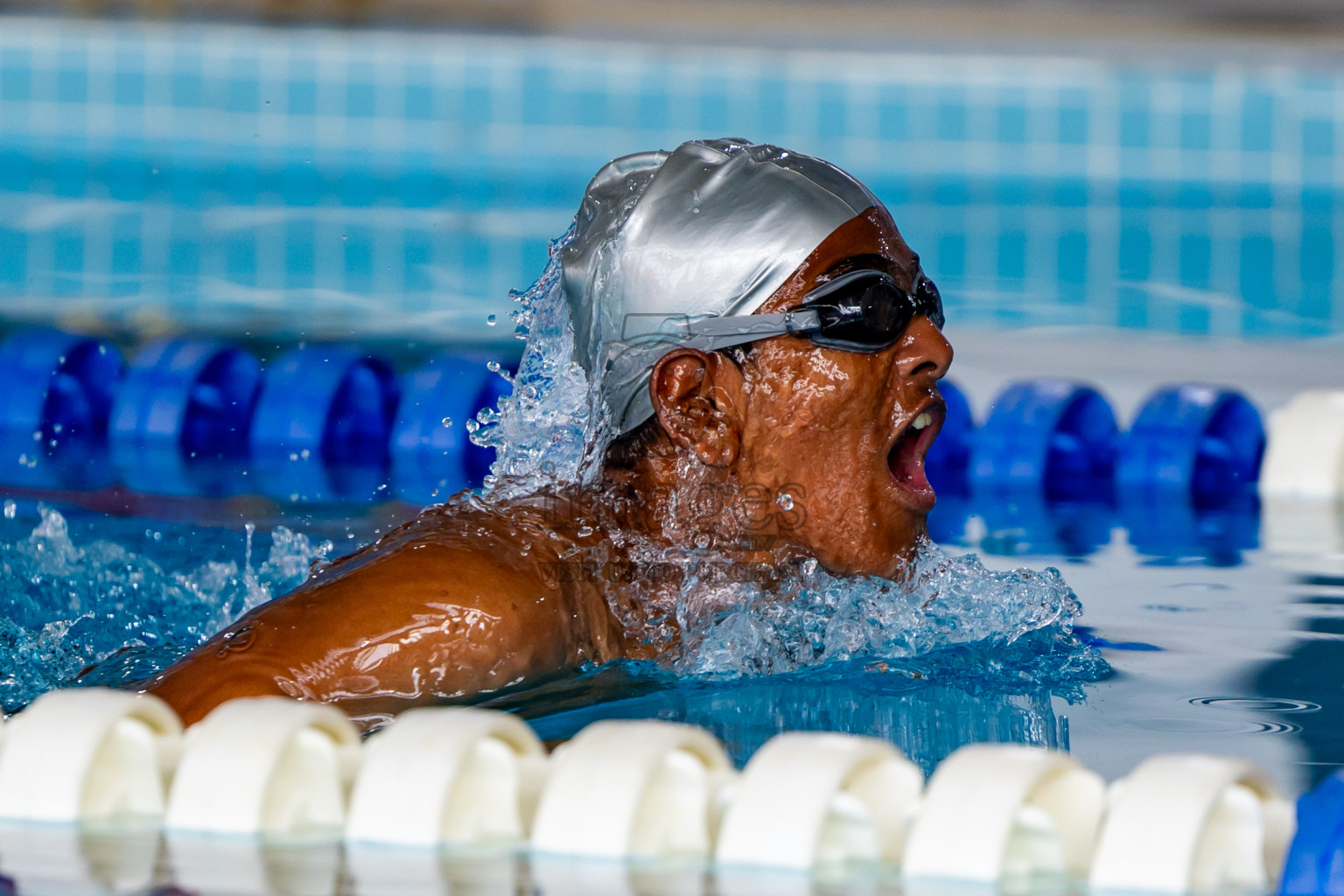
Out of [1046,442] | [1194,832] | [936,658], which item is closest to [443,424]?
[1046,442]

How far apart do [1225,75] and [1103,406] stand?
5019 millimetres

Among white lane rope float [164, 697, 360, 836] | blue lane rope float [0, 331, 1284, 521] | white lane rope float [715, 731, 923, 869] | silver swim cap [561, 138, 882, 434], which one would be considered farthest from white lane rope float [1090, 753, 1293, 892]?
blue lane rope float [0, 331, 1284, 521]

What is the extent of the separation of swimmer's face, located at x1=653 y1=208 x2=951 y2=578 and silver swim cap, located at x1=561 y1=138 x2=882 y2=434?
1.6 inches

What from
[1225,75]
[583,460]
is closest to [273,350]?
[583,460]

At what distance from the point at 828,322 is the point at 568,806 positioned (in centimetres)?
93

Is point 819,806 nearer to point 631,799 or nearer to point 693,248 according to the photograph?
point 631,799

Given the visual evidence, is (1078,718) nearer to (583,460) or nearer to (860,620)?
(860,620)

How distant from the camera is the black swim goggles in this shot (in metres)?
2.21

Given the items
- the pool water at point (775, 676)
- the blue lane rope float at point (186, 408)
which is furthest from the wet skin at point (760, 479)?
the blue lane rope float at point (186, 408)

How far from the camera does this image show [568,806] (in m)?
1.50

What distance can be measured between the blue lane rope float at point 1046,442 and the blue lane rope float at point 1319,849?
3500 millimetres

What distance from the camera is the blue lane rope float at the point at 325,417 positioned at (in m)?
5.07

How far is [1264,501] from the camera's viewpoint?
4492 millimetres

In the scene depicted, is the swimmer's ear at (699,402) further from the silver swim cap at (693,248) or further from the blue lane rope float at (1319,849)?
the blue lane rope float at (1319,849)
